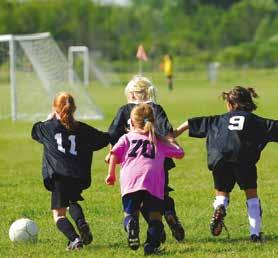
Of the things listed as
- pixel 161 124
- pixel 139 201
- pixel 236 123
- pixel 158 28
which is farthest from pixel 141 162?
pixel 158 28

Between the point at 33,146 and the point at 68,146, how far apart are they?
10.4m

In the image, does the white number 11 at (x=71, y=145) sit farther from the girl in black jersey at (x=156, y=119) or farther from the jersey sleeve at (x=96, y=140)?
the girl in black jersey at (x=156, y=119)

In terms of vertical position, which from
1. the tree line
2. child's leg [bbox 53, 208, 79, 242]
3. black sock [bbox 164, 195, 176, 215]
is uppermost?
black sock [bbox 164, 195, 176, 215]

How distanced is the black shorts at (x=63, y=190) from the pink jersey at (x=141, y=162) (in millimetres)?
559

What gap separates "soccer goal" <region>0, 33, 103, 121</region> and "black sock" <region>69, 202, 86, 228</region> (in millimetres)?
16502

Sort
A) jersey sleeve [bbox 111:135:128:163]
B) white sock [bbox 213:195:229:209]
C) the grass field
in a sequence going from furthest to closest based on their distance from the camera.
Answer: white sock [bbox 213:195:229:209] < the grass field < jersey sleeve [bbox 111:135:128:163]

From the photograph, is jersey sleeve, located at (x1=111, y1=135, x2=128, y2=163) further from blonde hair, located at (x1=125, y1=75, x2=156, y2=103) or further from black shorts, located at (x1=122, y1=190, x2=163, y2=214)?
blonde hair, located at (x1=125, y1=75, x2=156, y2=103)

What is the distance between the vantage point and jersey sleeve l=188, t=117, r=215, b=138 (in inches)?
330

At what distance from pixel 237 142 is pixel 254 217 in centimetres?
74

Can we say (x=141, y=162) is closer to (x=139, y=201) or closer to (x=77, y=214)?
(x=139, y=201)

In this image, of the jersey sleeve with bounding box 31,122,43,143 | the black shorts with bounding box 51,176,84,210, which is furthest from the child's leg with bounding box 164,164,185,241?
the jersey sleeve with bounding box 31,122,43,143

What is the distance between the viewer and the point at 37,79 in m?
26.6

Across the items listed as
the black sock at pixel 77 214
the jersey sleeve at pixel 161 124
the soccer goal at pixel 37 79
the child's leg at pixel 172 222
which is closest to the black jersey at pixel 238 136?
the jersey sleeve at pixel 161 124

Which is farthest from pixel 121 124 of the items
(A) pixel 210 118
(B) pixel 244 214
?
(B) pixel 244 214
